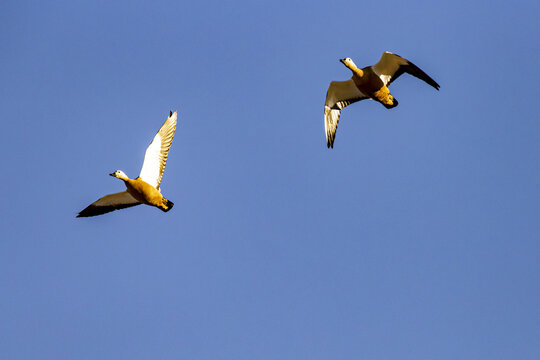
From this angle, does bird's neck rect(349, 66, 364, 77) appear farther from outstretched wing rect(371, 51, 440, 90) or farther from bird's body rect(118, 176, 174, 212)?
bird's body rect(118, 176, 174, 212)

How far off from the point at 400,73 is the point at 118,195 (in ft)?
34.2

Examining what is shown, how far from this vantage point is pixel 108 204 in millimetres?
20625

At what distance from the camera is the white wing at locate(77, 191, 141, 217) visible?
20375 mm

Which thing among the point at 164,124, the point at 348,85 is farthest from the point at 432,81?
the point at 164,124

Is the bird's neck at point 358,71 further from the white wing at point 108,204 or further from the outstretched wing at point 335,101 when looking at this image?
the white wing at point 108,204

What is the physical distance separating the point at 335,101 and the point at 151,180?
7.27 meters

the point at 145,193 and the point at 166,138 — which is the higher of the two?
the point at 166,138

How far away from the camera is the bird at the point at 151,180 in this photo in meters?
19.4

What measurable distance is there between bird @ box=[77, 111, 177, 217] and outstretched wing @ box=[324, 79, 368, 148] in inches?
218

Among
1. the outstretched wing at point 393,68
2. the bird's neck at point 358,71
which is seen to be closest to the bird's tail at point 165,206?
the bird's neck at point 358,71

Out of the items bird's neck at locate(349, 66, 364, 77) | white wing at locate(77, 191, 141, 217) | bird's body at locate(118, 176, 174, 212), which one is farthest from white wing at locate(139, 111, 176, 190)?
bird's neck at locate(349, 66, 364, 77)

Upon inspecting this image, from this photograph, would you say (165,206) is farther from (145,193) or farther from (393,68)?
(393,68)

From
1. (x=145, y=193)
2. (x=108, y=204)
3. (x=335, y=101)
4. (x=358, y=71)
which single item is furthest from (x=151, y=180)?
(x=358, y=71)

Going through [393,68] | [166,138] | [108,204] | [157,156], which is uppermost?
[393,68]
